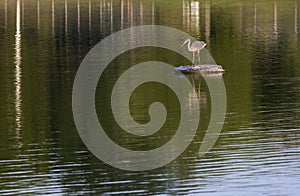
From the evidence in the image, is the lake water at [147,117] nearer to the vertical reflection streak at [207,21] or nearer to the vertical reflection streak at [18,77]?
the vertical reflection streak at [18,77]

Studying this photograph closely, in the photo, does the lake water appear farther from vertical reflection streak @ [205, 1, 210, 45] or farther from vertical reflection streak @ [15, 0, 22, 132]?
vertical reflection streak @ [205, 1, 210, 45]

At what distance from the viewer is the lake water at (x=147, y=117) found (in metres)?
26.2

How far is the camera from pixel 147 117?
36.9m

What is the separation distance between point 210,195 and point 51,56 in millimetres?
36324

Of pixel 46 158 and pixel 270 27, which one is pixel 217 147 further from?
pixel 270 27

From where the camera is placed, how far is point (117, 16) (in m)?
97.6

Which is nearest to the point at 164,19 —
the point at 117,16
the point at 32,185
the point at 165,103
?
the point at 117,16

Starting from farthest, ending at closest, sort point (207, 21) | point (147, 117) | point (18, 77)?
point (207, 21) < point (18, 77) < point (147, 117)

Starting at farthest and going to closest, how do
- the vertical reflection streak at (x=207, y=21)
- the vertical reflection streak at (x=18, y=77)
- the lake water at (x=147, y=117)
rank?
1. the vertical reflection streak at (x=207, y=21)
2. the vertical reflection streak at (x=18, y=77)
3. the lake water at (x=147, y=117)

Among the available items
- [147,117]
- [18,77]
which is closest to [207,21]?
[18,77]

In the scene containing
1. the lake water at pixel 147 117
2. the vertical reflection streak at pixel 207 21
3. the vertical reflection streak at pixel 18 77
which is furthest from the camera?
the vertical reflection streak at pixel 207 21

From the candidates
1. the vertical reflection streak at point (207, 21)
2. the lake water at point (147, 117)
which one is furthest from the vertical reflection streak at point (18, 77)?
the vertical reflection streak at point (207, 21)

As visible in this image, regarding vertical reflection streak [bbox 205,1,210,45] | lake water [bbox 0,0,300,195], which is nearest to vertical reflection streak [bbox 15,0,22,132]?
lake water [bbox 0,0,300,195]

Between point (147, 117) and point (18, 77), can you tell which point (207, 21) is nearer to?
point (18, 77)
